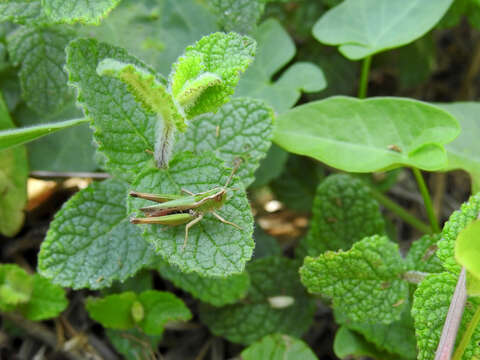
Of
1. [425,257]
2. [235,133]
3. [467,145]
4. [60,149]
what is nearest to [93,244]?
[235,133]

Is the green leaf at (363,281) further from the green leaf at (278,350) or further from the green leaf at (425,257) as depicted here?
the green leaf at (278,350)

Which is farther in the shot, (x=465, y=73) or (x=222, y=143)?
(x=465, y=73)

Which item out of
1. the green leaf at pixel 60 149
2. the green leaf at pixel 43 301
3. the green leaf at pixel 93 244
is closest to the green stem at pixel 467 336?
the green leaf at pixel 93 244

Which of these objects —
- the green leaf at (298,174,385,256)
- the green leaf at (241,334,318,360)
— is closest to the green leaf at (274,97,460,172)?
the green leaf at (298,174,385,256)

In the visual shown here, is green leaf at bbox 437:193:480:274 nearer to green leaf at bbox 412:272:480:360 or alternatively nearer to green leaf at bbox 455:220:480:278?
green leaf at bbox 412:272:480:360

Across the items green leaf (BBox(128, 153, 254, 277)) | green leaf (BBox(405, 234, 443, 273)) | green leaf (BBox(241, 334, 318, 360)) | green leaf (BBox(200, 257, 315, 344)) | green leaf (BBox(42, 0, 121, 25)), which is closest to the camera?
green leaf (BBox(128, 153, 254, 277))

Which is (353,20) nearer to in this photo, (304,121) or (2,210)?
(304,121)

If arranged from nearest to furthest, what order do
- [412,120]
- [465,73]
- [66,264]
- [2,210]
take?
1. [66,264]
2. [412,120]
3. [2,210]
4. [465,73]

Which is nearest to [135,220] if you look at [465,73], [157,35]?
[157,35]
